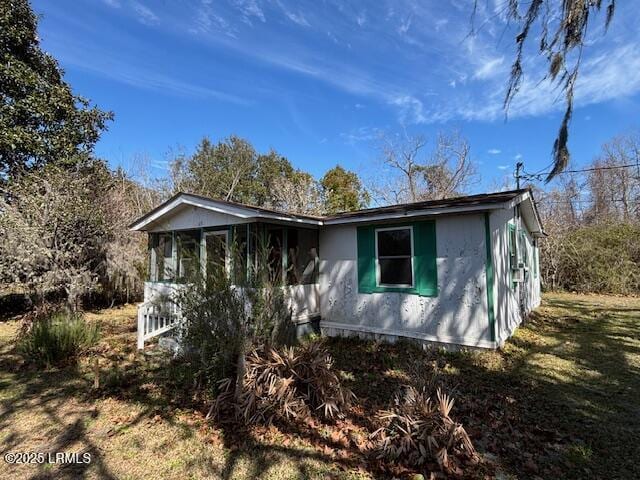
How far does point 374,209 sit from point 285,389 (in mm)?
4999

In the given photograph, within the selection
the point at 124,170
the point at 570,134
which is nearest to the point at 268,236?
the point at 570,134

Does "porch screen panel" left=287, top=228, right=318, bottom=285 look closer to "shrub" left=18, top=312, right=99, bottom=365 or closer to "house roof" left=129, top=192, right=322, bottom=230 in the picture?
"house roof" left=129, top=192, right=322, bottom=230

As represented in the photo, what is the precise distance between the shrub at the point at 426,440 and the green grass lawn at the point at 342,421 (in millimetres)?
274

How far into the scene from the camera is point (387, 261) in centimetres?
757

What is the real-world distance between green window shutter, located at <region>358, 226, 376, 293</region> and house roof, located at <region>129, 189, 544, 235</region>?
1.24ft

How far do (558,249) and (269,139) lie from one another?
70.5ft

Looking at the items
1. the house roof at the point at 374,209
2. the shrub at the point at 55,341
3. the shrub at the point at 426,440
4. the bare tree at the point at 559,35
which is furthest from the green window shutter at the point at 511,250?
the shrub at the point at 55,341

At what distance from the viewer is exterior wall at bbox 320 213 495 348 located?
6406 millimetres

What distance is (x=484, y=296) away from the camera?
20.7 ft

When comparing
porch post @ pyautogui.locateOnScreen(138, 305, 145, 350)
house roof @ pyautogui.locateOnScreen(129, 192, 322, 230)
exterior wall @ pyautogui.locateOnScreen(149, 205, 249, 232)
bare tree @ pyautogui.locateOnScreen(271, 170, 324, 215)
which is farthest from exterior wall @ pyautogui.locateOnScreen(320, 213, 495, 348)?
bare tree @ pyautogui.locateOnScreen(271, 170, 324, 215)

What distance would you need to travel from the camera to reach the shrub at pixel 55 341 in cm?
615

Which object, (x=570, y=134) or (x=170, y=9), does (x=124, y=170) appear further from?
(x=570, y=134)

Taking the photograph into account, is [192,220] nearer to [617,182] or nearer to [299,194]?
[299,194]

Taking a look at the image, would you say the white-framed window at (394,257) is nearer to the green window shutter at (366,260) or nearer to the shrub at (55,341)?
the green window shutter at (366,260)
